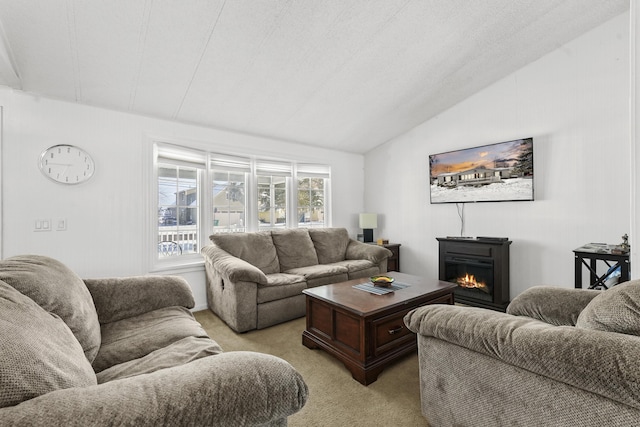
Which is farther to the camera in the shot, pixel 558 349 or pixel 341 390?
pixel 341 390

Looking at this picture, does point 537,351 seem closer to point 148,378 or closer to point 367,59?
point 148,378

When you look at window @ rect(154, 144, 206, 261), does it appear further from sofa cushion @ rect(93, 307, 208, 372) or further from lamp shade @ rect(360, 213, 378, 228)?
lamp shade @ rect(360, 213, 378, 228)

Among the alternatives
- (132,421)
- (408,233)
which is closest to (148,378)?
(132,421)

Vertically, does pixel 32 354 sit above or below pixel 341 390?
above

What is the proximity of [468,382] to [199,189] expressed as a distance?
3.45m

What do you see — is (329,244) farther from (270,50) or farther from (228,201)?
(270,50)

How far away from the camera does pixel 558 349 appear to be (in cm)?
96

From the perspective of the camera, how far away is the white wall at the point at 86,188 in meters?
2.53

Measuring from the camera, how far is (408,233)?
15.3 feet

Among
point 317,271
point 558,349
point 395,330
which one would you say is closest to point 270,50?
point 317,271

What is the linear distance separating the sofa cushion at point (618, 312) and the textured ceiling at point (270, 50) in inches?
93.8

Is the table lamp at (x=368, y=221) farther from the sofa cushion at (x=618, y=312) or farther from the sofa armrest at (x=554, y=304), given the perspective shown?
the sofa cushion at (x=618, y=312)

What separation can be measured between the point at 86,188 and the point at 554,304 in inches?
150

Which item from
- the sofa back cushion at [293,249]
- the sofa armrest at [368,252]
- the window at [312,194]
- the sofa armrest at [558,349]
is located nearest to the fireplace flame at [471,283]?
the sofa armrest at [368,252]
